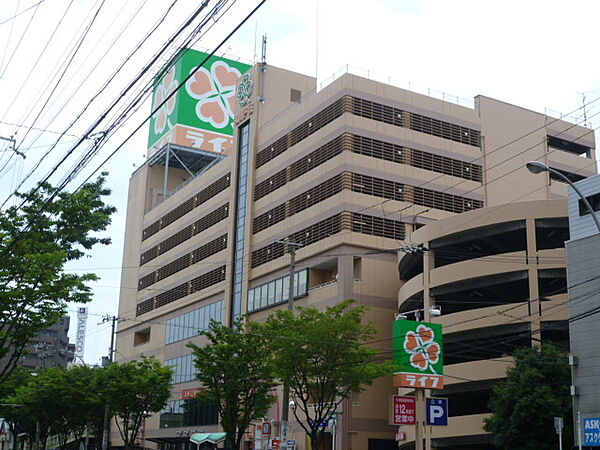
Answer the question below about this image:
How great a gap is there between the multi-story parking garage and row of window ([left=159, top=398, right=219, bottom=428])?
2805 centimetres

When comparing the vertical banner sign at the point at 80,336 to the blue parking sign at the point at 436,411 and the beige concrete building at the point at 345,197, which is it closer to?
the beige concrete building at the point at 345,197

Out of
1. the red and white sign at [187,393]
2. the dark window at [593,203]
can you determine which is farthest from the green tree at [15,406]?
the dark window at [593,203]

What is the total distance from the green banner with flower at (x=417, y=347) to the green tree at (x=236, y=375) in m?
9.69

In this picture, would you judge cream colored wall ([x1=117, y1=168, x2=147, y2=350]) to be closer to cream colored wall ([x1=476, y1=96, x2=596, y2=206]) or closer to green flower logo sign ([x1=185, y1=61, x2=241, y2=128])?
green flower logo sign ([x1=185, y1=61, x2=241, y2=128])

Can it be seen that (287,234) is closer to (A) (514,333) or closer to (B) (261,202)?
(B) (261,202)

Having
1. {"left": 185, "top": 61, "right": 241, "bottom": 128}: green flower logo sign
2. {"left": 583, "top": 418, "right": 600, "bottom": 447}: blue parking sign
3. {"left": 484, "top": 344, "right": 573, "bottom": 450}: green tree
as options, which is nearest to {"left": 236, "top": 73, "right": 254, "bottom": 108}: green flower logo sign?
{"left": 185, "top": 61, "right": 241, "bottom": 128}: green flower logo sign

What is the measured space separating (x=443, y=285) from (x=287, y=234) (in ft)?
58.9

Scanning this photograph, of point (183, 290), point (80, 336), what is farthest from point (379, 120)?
point (80, 336)

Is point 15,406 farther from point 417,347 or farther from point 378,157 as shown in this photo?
point 417,347

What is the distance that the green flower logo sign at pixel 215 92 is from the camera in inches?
3794

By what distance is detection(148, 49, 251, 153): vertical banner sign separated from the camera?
9444 cm

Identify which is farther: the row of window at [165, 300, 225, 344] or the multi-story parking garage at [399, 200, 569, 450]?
the row of window at [165, 300, 225, 344]

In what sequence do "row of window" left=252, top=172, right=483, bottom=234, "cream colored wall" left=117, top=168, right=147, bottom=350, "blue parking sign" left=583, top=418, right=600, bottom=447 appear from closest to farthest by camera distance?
"blue parking sign" left=583, top=418, right=600, bottom=447 → "row of window" left=252, top=172, right=483, bottom=234 → "cream colored wall" left=117, top=168, right=147, bottom=350

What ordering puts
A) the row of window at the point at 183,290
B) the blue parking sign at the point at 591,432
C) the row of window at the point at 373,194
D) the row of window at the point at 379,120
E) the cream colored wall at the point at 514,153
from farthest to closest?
the row of window at the point at 183,290
the cream colored wall at the point at 514,153
the row of window at the point at 379,120
the row of window at the point at 373,194
the blue parking sign at the point at 591,432
